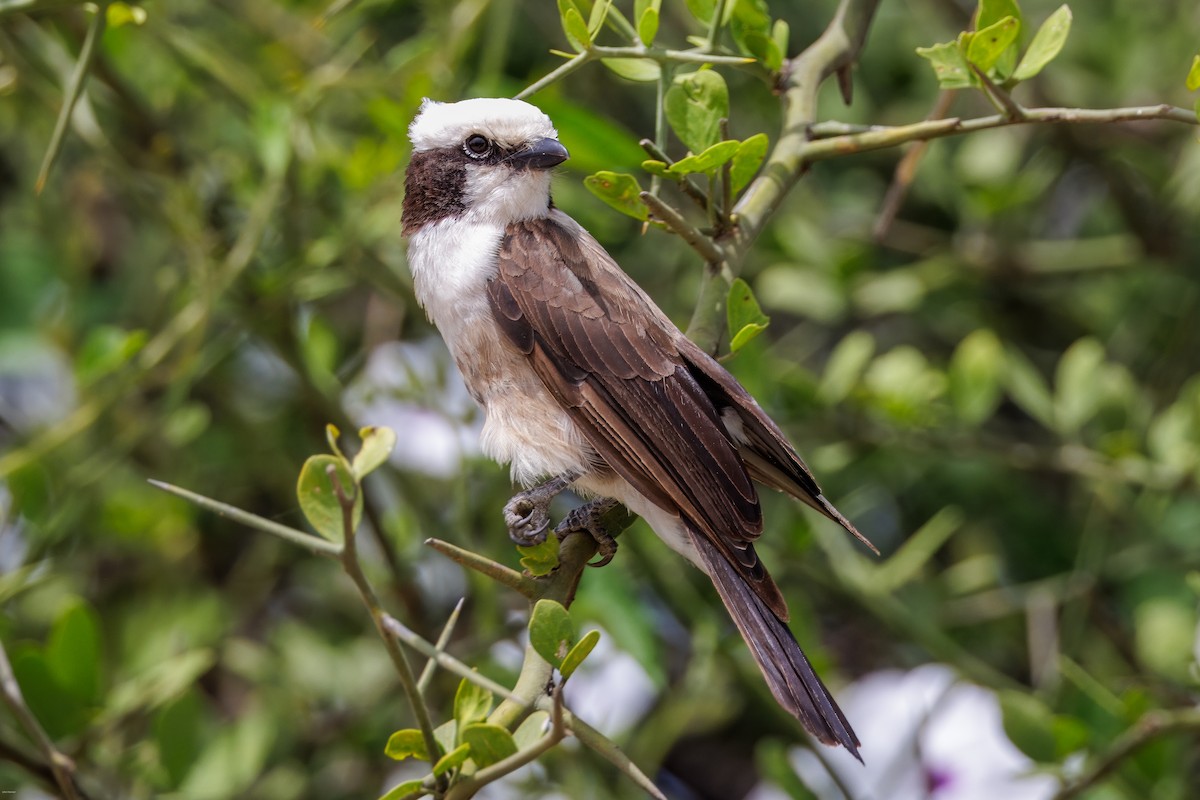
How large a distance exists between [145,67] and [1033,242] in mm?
2866

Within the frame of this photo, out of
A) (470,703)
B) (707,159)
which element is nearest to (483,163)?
(707,159)

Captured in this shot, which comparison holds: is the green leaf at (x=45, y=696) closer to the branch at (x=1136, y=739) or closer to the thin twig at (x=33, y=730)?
the thin twig at (x=33, y=730)

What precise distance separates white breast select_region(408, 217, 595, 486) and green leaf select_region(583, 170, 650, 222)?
2.49ft

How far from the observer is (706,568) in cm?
258

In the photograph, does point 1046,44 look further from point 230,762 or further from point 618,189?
point 230,762

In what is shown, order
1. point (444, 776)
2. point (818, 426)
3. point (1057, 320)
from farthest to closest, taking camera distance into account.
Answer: point (1057, 320) → point (818, 426) → point (444, 776)

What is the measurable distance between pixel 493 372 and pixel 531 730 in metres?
1.11

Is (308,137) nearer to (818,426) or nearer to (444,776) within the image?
(818,426)

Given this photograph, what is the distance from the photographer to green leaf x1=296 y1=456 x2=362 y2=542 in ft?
5.92

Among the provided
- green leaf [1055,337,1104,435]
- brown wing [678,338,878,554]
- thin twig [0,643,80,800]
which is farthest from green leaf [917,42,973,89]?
thin twig [0,643,80,800]

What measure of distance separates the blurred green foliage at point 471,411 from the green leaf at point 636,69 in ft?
0.70

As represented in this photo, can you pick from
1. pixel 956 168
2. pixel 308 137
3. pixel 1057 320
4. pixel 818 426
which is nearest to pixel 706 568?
pixel 818 426

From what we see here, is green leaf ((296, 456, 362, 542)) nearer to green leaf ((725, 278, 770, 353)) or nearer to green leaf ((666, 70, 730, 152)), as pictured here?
green leaf ((725, 278, 770, 353))

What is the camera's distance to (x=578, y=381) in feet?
9.13
